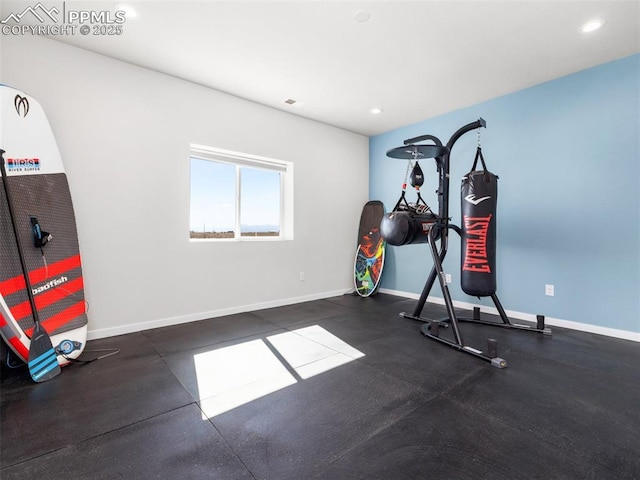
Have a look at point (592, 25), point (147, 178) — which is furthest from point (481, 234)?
point (147, 178)

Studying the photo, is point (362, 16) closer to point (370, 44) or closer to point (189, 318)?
point (370, 44)

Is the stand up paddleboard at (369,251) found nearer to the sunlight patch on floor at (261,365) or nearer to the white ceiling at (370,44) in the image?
the white ceiling at (370,44)

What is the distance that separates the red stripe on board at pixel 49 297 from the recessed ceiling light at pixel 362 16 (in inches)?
126

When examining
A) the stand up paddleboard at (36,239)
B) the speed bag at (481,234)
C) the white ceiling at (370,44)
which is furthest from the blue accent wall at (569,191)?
the stand up paddleboard at (36,239)

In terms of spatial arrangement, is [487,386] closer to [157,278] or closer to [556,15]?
[556,15]

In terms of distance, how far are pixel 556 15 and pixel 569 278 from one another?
2539 mm

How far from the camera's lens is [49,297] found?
2375 millimetres

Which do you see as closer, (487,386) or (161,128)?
(487,386)

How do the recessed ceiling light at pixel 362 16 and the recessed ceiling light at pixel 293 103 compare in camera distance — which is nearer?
the recessed ceiling light at pixel 362 16

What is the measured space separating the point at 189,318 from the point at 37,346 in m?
1.47

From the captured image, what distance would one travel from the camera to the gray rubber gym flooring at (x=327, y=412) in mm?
1344

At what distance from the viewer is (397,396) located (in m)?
1.91

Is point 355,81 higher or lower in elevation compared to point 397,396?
higher

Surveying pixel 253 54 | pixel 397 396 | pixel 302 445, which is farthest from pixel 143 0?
pixel 397 396
